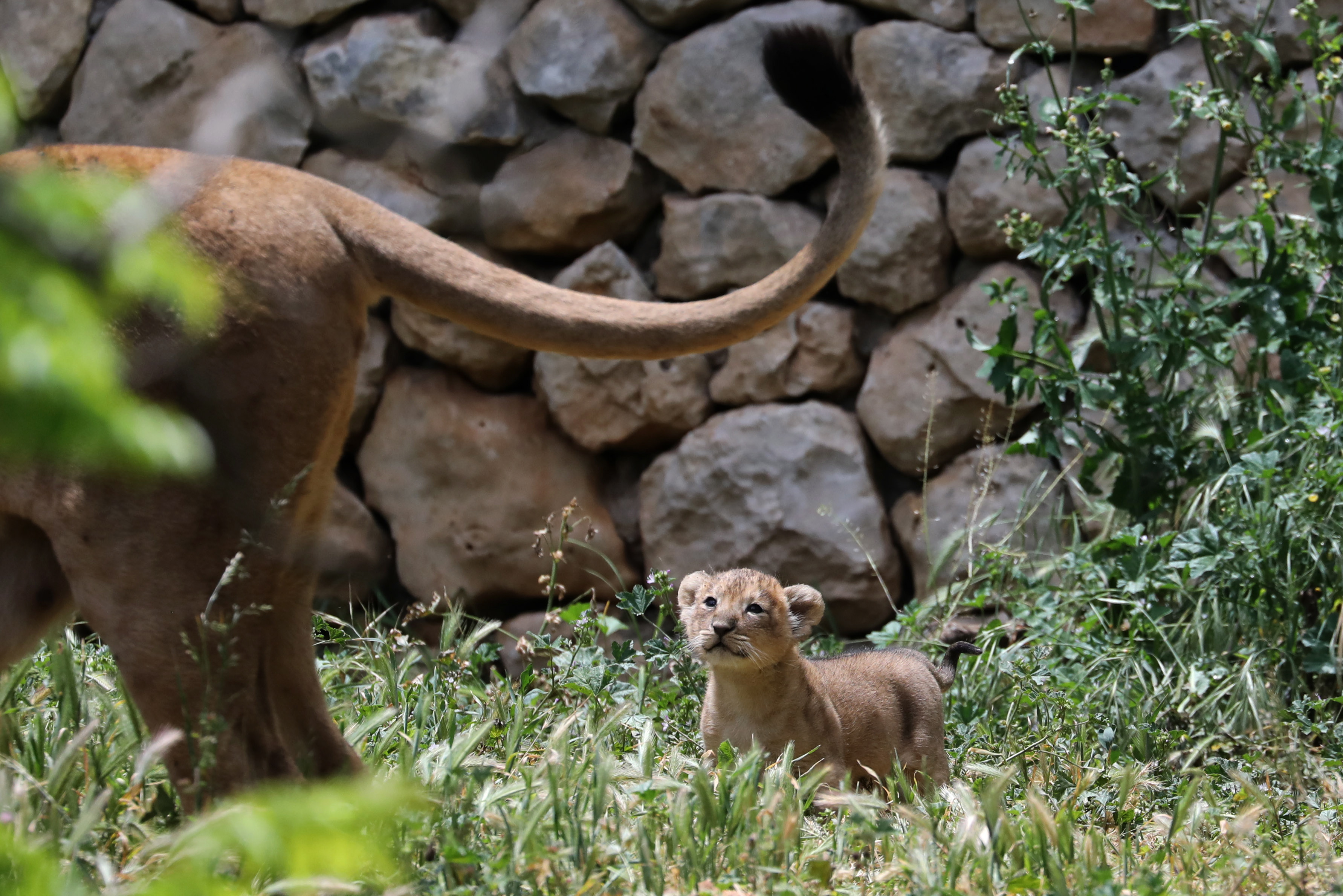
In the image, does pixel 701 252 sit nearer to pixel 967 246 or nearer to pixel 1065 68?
pixel 967 246

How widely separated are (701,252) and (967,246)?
966 millimetres

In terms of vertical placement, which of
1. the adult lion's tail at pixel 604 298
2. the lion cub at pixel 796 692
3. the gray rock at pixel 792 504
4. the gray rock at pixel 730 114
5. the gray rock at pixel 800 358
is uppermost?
the adult lion's tail at pixel 604 298

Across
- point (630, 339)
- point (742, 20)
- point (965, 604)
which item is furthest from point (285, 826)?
point (742, 20)

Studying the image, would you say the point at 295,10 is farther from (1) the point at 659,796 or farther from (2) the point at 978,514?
(1) the point at 659,796

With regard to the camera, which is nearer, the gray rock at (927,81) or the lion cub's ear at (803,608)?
the lion cub's ear at (803,608)

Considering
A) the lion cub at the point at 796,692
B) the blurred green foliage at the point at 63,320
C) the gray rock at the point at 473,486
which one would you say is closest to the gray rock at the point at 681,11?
the gray rock at the point at 473,486

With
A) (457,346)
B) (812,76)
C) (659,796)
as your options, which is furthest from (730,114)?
(659,796)

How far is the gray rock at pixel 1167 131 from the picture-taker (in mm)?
4164

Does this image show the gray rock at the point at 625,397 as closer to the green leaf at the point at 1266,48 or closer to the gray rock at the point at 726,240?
the gray rock at the point at 726,240

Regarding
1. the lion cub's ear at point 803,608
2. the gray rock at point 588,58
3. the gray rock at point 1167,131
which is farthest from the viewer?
the gray rock at point 588,58

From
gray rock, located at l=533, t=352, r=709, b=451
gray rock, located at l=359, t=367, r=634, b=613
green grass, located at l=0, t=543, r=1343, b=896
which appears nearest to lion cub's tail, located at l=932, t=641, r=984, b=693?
green grass, located at l=0, t=543, r=1343, b=896

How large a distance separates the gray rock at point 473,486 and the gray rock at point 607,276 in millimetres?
568

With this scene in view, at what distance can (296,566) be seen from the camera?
7.06ft

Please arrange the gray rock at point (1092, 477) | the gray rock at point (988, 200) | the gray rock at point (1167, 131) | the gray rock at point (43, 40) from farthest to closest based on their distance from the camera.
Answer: the gray rock at point (43, 40) < the gray rock at point (988, 200) < the gray rock at point (1167, 131) < the gray rock at point (1092, 477)
